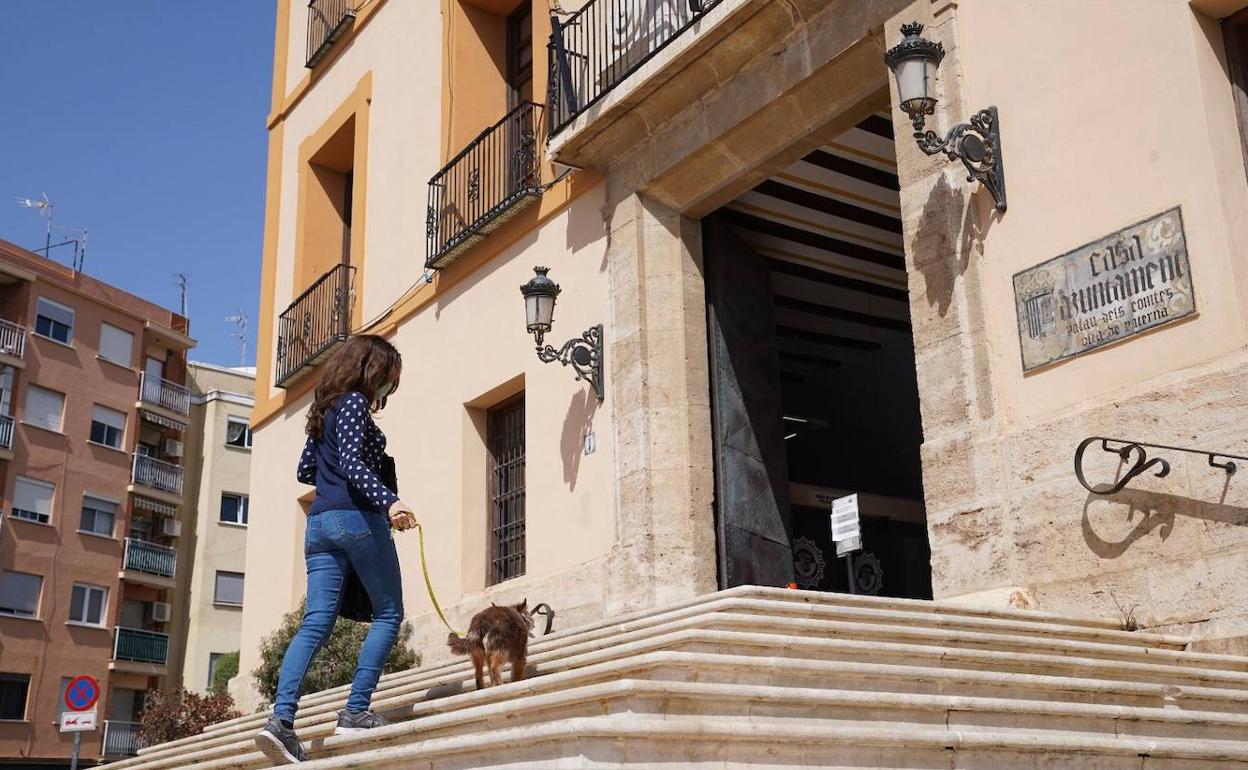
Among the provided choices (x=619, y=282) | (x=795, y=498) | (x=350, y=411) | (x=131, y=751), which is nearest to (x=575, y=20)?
(x=619, y=282)

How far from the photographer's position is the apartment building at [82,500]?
3603cm

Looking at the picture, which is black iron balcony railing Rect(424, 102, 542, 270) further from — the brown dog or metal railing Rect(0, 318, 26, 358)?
metal railing Rect(0, 318, 26, 358)

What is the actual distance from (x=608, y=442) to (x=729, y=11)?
3.31 metres

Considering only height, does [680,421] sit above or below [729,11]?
below

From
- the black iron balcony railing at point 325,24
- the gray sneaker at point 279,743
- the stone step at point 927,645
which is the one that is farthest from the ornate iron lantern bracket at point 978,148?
the black iron balcony railing at point 325,24

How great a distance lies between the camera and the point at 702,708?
4.02 m

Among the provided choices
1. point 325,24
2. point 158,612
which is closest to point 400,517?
point 325,24

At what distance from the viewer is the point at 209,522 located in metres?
43.9

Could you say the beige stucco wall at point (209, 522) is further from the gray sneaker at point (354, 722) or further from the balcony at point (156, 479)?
the gray sneaker at point (354, 722)

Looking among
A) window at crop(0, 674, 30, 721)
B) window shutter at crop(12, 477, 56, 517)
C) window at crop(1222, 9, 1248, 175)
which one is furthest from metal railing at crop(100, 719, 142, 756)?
window at crop(1222, 9, 1248, 175)

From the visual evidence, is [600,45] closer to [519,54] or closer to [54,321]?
[519,54]

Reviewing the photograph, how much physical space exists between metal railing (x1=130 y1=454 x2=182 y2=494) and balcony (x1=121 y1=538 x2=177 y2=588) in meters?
1.84

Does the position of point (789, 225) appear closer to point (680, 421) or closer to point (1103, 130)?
point (680, 421)

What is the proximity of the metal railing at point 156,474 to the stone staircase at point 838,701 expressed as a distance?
37626 millimetres
